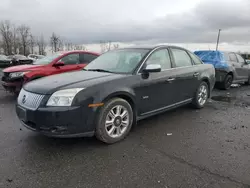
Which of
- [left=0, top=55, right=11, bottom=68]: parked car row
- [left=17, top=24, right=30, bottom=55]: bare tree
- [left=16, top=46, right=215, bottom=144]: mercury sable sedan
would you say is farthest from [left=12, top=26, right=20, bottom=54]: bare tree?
[left=16, top=46, right=215, bottom=144]: mercury sable sedan

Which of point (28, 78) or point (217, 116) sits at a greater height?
point (28, 78)

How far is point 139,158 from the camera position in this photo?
2861 mm

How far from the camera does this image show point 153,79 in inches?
151

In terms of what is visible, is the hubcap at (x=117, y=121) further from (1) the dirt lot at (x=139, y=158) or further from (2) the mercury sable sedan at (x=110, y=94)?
(1) the dirt lot at (x=139, y=158)

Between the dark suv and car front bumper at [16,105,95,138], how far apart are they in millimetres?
6787

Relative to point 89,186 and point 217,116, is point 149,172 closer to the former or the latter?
point 89,186

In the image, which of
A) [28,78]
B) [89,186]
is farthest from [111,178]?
[28,78]

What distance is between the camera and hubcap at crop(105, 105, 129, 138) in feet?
10.7

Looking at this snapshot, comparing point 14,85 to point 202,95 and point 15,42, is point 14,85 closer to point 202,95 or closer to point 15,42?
point 202,95

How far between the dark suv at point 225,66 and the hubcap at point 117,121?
6062 mm

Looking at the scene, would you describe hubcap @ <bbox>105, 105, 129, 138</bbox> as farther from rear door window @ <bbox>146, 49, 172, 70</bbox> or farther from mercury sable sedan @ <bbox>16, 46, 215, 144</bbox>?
rear door window @ <bbox>146, 49, 172, 70</bbox>

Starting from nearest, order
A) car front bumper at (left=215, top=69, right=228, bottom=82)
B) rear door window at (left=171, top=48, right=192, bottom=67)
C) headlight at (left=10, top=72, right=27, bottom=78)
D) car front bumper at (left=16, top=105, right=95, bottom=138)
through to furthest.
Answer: car front bumper at (left=16, top=105, right=95, bottom=138), rear door window at (left=171, top=48, right=192, bottom=67), headlight at (left=10, top=72, right=27, bottom=78), car front bumper at (left=215, top=69, right=228, bottom=82)

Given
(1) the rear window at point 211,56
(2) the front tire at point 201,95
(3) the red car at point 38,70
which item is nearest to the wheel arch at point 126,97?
(2) the front tire at point 201,95

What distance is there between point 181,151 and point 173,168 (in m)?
0.51
